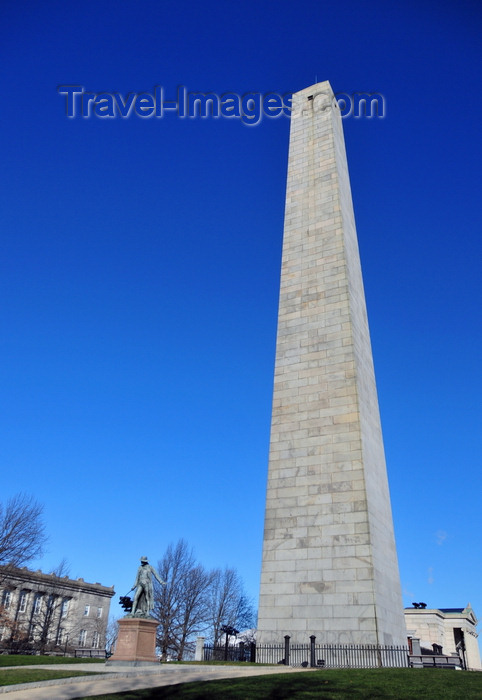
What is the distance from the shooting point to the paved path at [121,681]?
11875 mm

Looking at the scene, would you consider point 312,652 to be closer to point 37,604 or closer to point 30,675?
point 30,675

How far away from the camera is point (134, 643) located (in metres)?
18.2

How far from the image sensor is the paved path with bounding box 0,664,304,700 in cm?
1188

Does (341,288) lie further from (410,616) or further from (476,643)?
(476,643)

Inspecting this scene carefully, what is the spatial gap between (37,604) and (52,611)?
523 centimetres

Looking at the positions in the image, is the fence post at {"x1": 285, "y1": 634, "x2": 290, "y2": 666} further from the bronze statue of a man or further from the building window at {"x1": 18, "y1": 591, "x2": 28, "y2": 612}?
the building window at {"x1": 18, "y1": 591, "x2": 28, "y2": 612}

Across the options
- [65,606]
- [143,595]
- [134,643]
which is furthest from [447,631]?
[65,606]

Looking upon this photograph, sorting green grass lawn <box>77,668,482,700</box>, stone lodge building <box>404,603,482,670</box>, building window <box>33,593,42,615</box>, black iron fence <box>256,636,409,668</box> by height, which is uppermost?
building window <box>33,593,42,615</box>

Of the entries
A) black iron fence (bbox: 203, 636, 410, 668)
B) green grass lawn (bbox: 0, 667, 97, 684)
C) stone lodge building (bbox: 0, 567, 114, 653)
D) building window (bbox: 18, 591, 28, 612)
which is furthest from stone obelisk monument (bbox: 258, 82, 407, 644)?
building window (bbox: 18, 591, 28, 612)

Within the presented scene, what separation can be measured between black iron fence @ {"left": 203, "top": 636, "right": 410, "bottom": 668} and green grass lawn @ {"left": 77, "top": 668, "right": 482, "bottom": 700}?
2.83 meters

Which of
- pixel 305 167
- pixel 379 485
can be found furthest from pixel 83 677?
pixel 305 167

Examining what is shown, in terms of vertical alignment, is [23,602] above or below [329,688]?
above

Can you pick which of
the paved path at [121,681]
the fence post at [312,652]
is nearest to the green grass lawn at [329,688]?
the paved path at [121,681]

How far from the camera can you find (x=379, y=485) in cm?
2230
